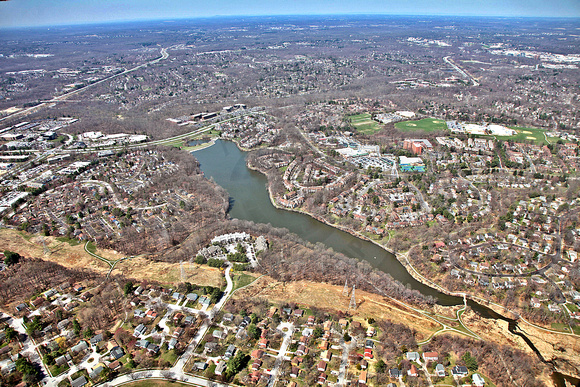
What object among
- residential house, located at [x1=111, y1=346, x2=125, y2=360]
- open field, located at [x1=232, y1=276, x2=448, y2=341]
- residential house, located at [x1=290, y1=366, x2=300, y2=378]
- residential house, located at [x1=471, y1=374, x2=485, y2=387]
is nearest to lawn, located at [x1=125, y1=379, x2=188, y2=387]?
residential house, located at [x1=111, y1=346, x2=125, y2=360]

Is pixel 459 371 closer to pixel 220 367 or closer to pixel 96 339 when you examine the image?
pixel 220 367

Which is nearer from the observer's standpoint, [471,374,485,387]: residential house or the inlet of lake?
[471,374,485,387]: residential house

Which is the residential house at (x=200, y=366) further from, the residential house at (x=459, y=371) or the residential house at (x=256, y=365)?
the residential house at (x=459, y=371)

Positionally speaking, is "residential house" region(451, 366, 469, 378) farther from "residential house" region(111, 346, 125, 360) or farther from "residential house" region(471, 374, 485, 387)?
"residential house" region(111, 346, 125, 360)

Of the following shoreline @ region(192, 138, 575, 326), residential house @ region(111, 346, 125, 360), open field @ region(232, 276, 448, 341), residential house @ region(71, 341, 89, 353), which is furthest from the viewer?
shoreline @ region(192, 138, 575, 326)

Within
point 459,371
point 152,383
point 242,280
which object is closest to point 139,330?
point 152,383

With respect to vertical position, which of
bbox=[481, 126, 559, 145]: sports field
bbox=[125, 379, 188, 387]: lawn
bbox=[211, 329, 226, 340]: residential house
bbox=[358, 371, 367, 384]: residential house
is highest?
bbox=[481, 126, 559, 145]: sports field
